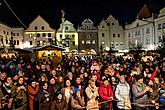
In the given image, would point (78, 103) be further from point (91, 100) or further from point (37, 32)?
point (37, 32)

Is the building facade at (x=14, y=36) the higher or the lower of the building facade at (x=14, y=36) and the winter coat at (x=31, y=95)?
the higher

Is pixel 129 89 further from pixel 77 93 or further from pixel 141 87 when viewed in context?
pixel 77 93

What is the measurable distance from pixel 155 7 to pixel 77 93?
64553 mm

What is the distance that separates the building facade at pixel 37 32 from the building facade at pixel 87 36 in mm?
6339

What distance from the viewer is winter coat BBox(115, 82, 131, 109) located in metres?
10.0

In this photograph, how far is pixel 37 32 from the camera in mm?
72000

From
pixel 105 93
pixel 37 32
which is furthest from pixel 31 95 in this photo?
pixel 37 32

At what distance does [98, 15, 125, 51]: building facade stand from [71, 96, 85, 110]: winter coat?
6240 centimetres

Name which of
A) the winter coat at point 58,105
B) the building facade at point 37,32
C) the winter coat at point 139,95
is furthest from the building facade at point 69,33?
the winter coat at point 58,105

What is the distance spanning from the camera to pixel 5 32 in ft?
221

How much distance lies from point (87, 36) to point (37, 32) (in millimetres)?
10837

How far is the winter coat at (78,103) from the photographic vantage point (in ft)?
32.4

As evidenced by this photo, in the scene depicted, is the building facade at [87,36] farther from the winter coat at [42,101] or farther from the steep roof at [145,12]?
the winter coat at [42,101]

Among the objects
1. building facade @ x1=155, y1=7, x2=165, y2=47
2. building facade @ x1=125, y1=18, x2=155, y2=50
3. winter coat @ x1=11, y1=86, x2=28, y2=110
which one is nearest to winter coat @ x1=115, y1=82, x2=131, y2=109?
winter coat @ x1=11, y1=86, x2=28, y2=110
